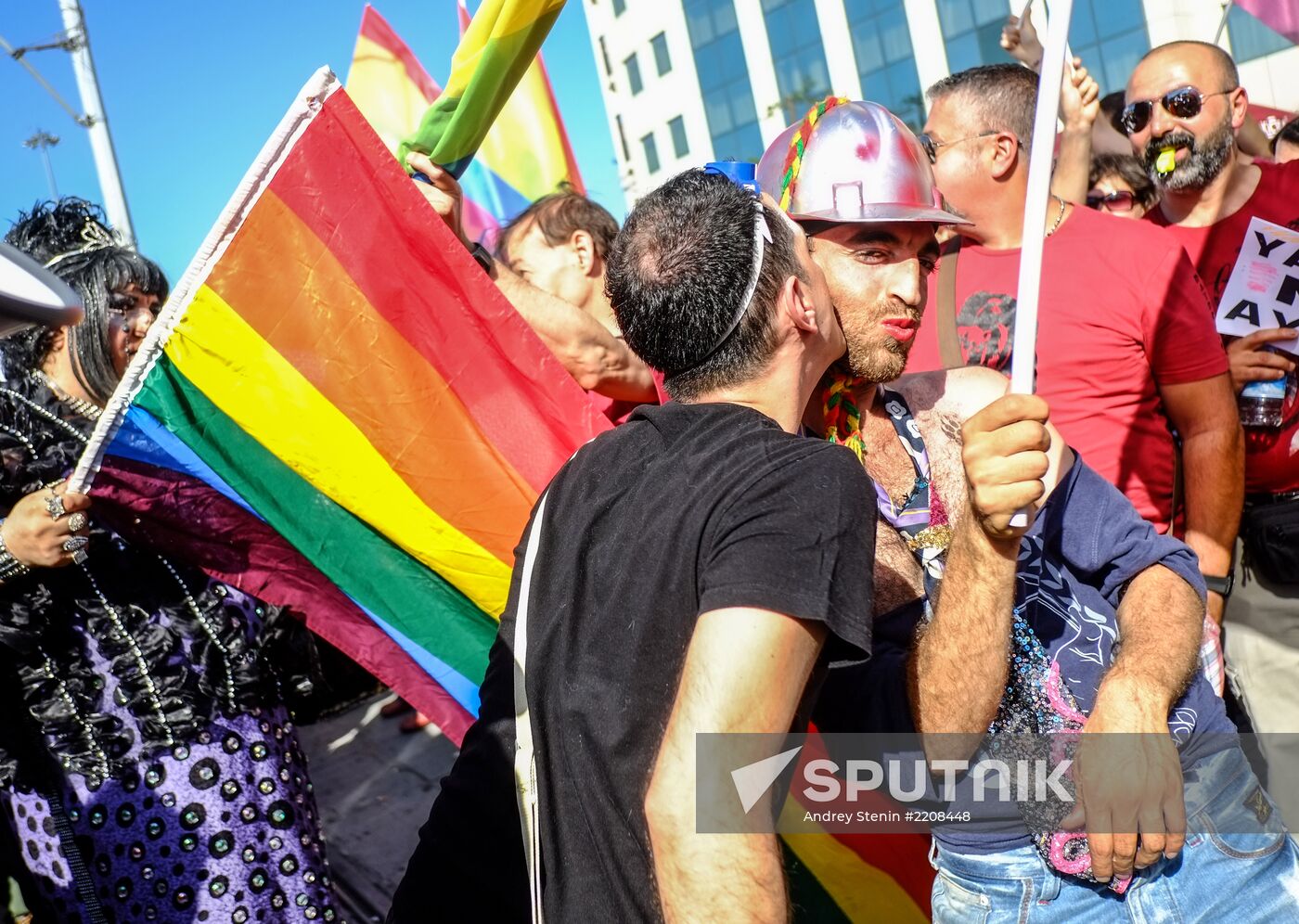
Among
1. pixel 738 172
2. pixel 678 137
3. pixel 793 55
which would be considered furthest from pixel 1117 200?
pixel 678 137

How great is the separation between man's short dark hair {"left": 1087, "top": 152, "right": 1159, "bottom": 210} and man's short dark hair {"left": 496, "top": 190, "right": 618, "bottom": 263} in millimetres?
2079

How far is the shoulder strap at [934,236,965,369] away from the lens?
2.78m

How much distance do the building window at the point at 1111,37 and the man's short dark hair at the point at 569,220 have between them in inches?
1069

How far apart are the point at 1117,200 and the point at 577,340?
2644 millimetres

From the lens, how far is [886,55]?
3325cm

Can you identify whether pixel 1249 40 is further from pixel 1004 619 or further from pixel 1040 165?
pixel 1004 619

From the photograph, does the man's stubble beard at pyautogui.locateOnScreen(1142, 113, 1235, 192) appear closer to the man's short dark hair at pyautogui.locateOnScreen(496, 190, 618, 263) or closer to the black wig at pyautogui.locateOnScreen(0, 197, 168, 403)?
the man's short dark hair at pyautogui.locateOnScreen(496, 190, 618, 263)

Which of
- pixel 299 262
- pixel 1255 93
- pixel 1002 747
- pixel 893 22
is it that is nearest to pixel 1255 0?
pixel 1002 747

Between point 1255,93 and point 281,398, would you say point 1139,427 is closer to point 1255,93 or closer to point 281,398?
point 281,398

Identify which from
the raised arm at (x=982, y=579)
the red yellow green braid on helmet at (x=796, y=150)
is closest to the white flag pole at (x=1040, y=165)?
the raised arm at (x=982, y=579)

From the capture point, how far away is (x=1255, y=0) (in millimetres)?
3225

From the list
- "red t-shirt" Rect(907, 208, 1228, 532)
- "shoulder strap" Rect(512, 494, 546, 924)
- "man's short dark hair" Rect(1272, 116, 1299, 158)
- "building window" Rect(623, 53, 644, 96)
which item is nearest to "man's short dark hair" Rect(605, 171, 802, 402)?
"shoulder strap" Rect(512, 494, 546, 924)

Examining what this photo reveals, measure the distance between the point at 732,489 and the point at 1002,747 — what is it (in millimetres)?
732

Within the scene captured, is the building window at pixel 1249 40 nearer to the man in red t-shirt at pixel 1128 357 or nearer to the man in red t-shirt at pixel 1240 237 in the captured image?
the man in red t-shirt at pixel 1240 237
